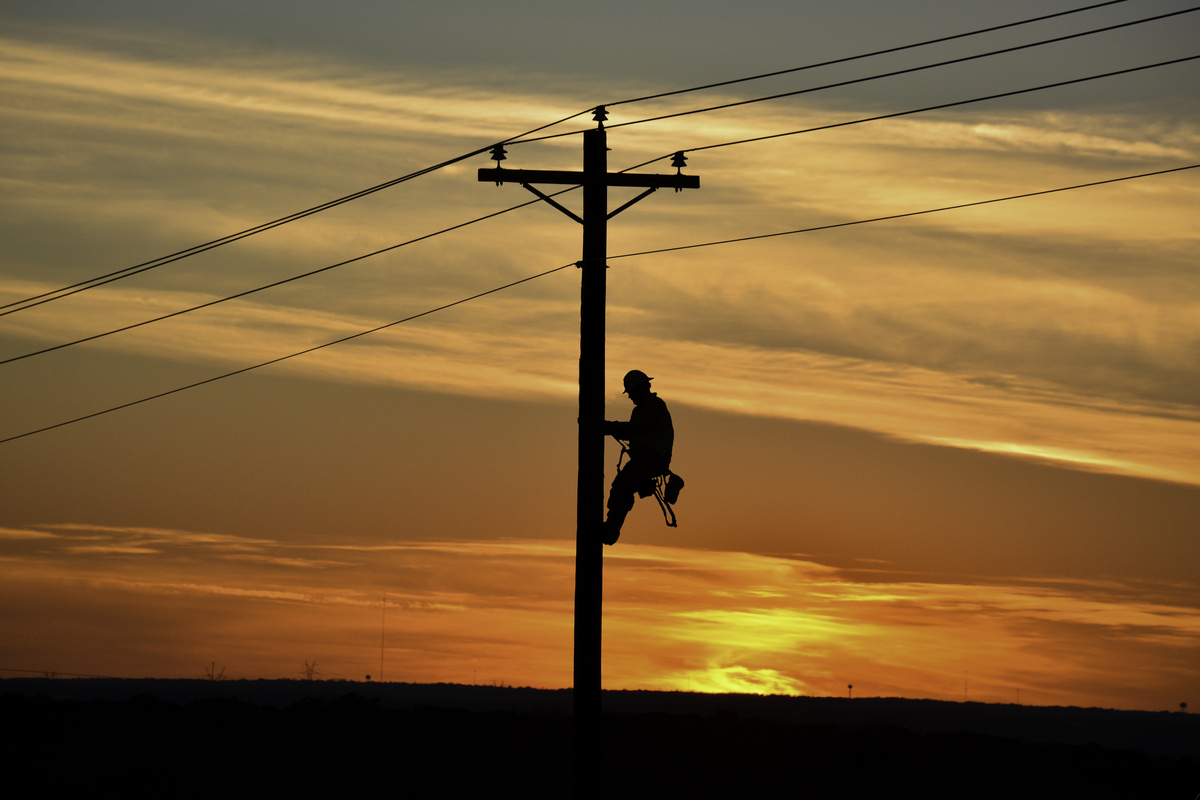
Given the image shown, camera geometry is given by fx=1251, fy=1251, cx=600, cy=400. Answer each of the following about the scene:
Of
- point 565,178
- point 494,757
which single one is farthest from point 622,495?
point 494,757

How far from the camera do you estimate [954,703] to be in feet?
298

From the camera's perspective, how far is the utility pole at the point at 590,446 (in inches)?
628

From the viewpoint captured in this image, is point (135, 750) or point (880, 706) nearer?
point (135, 750)

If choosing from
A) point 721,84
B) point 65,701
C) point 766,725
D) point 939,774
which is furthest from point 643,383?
point 65,701

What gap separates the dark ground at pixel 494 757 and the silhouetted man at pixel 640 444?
16084mm

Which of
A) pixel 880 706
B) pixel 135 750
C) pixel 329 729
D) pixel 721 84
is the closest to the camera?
pixel 721 84

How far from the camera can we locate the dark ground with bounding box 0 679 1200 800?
3164 centimetres

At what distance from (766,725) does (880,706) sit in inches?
1898

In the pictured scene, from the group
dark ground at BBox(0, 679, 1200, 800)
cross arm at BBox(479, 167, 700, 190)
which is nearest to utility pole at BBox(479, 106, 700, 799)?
cross arm at BBox(479, 167, 700, 190)

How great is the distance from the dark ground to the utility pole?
15345 mm

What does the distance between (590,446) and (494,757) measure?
Answer: 23.2 m

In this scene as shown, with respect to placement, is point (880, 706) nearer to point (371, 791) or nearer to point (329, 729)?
point (329, 729)

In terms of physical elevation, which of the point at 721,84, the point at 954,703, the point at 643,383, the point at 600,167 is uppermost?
the point at 721,84

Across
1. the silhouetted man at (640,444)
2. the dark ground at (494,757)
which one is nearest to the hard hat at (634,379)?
the silhouetted man at (640,444)
